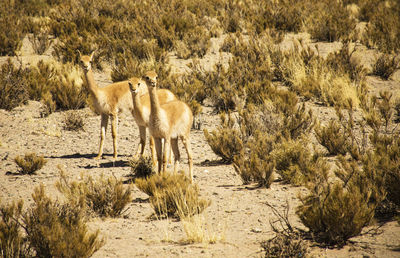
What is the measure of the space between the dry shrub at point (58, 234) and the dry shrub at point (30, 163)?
261 centimetres

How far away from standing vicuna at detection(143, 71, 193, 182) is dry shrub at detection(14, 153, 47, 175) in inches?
81.4

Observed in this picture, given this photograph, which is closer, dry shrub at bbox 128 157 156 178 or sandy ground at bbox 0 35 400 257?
sandy ground at bbox 0 35 400 257

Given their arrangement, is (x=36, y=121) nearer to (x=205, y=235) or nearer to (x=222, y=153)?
(x=222, y=153)

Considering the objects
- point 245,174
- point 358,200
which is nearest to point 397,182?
point 358,200

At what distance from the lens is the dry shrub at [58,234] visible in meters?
3.98

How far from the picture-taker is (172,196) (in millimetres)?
5281

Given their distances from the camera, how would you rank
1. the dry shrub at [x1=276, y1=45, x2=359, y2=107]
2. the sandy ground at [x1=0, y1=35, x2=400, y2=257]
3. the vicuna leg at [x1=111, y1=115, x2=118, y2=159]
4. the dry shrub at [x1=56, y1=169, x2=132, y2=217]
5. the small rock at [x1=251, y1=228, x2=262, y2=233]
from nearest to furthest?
the sandy ground at [x1=0, y1=35, x2=400, y2=257], the small rock at [x1=251, y1=228, x2=262, y2=233], the dry shrub at [x1=56, y1=169, x2=132, y2=217], the vicuna leg at [x1=111, y1=115, x2=118, y2=159], the dry shrub at [x1=276, y1=45, x2=359, y2=107]

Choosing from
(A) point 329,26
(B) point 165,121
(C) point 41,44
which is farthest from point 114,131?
(A) point 329,26

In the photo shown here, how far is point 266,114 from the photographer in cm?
862

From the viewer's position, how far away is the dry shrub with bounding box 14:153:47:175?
6988 millimetres

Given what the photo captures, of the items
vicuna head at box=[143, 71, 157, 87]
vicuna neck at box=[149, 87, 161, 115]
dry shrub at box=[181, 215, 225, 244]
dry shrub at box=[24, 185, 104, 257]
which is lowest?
dry shrub at box=[181, 215, 225, 244]

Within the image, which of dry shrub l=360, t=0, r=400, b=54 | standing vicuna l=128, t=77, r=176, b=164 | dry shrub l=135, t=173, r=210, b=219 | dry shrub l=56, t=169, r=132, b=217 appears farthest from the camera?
dry shrub l=360, t=0, r=400, b=54

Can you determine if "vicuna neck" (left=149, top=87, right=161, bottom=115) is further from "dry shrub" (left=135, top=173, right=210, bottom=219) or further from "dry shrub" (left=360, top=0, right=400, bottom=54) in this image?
"dry shrub" (left=360, top=0, right=400, bottom=54)

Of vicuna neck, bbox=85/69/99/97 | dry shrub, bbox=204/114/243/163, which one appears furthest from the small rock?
vicuna neck, bbox=85/69/99/97
